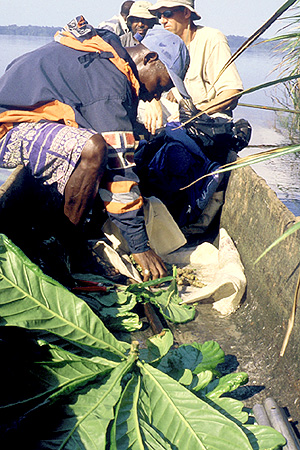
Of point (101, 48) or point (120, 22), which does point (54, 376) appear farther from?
point (120, 22)

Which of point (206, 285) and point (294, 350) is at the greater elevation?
point (294, 350)

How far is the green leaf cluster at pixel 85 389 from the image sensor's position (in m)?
1.26

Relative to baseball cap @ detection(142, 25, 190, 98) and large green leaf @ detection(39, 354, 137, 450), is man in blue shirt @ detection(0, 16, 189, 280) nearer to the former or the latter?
baseball cap @ detection(142, 25, 190, 98)

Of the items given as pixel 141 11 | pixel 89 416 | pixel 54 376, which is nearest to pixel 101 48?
pixel 54 376

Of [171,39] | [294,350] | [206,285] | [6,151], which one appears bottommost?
[206,285]

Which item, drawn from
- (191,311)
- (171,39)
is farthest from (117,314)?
(171,39)

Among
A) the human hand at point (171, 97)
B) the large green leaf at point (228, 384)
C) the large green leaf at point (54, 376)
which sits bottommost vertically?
the large green leaf at point (228, 384)

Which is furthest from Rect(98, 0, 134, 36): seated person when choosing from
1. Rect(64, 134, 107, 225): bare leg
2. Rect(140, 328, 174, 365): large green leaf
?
Rect(140, 328, 174, 365): large green leaf

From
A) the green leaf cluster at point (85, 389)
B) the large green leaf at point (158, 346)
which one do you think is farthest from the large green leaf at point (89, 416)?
the large green leaf at point (158, 346)

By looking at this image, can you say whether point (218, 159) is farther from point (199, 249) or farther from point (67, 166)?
point (67, 166)

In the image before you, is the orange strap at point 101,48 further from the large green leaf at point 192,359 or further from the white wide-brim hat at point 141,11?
the white wide-brim hat at point 141,11

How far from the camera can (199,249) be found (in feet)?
9.53

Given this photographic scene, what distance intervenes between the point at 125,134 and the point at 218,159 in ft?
3.91

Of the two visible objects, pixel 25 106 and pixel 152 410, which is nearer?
pixel 152 410
